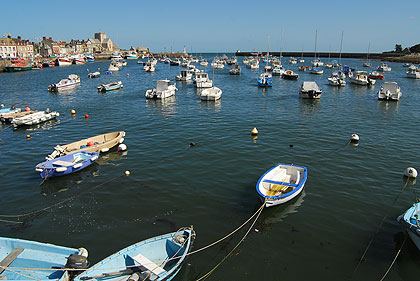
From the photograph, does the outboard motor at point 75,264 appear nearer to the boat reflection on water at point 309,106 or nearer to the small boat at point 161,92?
the boat reflection on water at point 309,106

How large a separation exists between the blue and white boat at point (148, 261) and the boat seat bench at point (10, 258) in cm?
315

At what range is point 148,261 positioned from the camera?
11250 millimetres

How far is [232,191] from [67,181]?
11658mm

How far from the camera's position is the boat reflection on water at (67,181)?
18.9m

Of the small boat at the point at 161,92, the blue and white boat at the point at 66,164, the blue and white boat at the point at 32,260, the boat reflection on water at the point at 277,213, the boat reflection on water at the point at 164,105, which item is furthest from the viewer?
the small boat at the point at 161,92

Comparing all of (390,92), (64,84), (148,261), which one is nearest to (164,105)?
(64,84)

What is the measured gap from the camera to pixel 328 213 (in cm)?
1614

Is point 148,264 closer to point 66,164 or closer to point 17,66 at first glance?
point 66,164

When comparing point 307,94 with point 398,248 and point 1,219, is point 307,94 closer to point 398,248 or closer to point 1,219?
point 398,248

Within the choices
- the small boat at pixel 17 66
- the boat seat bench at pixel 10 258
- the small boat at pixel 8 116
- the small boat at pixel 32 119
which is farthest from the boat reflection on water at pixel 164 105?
the small boat at pixel 17 66

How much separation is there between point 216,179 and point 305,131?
15.7 m

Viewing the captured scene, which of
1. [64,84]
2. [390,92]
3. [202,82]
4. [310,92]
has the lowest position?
[310,92]

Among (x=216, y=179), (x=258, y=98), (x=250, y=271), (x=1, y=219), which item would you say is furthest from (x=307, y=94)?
(x=1, y=219)

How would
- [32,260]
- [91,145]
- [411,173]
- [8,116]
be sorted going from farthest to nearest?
1. [8,116]
2. [91,145]
3. [411,173]
4. [32,260]
